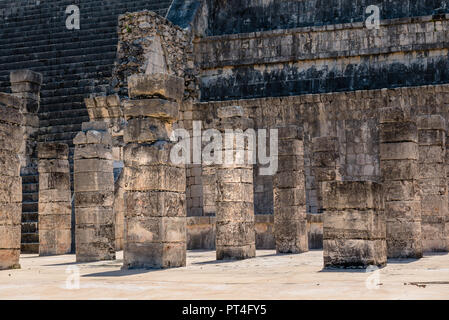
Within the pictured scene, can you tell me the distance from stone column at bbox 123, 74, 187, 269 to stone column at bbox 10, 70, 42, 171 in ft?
31.3

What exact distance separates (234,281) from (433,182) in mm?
7586

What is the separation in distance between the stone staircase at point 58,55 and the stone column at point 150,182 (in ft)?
23.2

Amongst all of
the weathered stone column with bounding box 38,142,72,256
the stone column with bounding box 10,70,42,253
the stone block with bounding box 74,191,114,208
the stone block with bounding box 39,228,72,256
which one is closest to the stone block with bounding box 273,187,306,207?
the stone block with bounding box 74,191,114,208

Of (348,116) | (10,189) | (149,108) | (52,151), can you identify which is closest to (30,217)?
(52,151)

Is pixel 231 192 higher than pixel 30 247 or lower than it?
higher

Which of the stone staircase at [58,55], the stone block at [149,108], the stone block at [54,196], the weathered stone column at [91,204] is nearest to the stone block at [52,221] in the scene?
the stone block at [54,196]

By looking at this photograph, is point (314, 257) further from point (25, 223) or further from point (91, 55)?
point (91, 55)

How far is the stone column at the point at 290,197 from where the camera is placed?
16250 millimetres

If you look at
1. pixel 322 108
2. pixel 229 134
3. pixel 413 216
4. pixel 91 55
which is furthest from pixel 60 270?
pixel 91 55

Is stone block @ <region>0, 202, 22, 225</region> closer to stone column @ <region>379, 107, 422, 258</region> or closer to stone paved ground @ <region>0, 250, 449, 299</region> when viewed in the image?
stone paved ground @ <region>0, 250, 449, 299</region>

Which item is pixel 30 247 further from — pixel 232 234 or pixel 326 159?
pixel 326 159

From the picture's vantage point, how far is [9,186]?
1219 cm

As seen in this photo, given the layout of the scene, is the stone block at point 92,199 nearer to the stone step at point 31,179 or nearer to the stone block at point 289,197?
the stone block at point 289,197

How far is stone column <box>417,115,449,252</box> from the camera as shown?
15.7 meters
